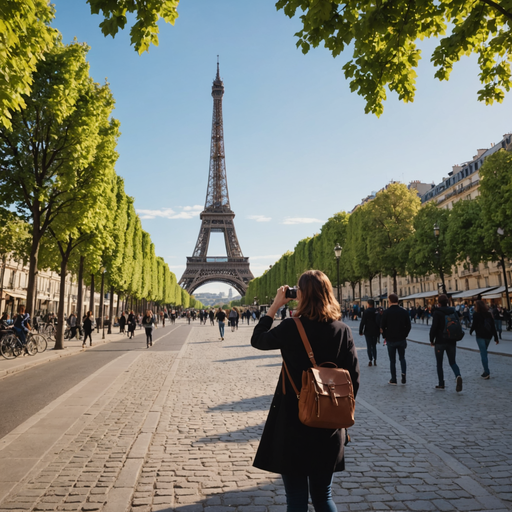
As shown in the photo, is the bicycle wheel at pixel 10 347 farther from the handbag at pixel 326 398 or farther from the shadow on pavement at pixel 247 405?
the handbag at pixel 326 398

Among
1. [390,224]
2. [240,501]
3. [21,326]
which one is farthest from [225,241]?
[240,501]

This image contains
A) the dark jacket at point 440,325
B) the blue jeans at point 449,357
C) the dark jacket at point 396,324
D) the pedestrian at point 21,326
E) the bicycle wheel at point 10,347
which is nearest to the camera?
the blue jeans at point 449,357

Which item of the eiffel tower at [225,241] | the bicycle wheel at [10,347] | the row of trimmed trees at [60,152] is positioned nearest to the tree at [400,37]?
the row of trimmed trees at [60,152]

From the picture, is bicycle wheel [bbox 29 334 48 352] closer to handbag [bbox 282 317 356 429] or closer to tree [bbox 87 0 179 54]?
tree [bbox 87 0 179 54]

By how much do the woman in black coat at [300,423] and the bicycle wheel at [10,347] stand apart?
15.8m

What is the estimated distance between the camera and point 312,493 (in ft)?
9.23

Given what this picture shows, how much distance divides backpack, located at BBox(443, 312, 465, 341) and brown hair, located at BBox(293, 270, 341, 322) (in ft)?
23.0

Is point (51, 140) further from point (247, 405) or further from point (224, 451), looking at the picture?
point (224, 451)

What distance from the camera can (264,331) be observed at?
10.5 ft

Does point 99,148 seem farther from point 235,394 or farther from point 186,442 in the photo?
point 186,442

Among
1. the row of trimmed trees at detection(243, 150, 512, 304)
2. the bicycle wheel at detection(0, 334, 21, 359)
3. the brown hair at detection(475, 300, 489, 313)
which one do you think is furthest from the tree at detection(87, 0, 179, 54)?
the row of trimmed trees at detection(243, 150, 512, 304)

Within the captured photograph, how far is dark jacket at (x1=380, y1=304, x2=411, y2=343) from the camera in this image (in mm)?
9891

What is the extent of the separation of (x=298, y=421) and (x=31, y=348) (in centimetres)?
1719

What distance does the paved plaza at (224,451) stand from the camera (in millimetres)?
3979
